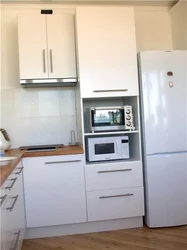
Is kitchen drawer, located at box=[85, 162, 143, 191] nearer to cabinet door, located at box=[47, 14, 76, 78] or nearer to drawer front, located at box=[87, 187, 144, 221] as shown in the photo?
drawer front, located at box=[87, 187, 144, 221]

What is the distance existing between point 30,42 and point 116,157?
1.50 metres

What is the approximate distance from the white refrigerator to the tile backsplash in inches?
37.1

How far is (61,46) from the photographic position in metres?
2.77

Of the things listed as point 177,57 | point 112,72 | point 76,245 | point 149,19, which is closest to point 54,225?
point 76,245

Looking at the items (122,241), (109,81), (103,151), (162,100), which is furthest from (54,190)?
(162,100)

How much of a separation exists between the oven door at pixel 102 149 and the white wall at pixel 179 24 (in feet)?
4.68

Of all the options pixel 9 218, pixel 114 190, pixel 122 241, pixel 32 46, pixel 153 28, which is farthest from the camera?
pixel 153 28

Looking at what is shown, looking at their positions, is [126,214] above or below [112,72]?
below

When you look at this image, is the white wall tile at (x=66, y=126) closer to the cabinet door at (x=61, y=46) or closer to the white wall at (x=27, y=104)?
the white wall at (x=27, y=104)

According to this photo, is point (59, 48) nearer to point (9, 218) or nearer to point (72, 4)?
point (72, 4)

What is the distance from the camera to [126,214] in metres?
2.61

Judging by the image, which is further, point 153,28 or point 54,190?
point 153,28

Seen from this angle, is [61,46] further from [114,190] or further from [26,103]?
[114,190]

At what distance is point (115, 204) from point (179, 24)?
7.19 ft
